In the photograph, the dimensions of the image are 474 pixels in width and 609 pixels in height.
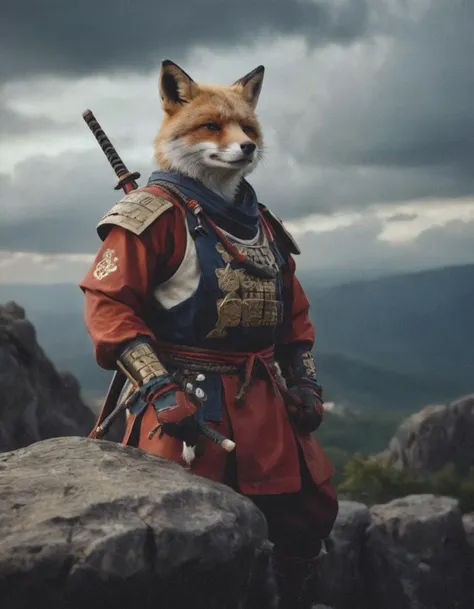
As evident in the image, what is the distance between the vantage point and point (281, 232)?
461 centimetres

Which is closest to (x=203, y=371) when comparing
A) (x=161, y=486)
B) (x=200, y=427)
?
(x=200, y=427)

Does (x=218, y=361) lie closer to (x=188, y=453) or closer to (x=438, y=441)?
(x=188, y=453)

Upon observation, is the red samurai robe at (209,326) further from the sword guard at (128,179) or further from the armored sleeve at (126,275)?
the sword guard at (128,179)

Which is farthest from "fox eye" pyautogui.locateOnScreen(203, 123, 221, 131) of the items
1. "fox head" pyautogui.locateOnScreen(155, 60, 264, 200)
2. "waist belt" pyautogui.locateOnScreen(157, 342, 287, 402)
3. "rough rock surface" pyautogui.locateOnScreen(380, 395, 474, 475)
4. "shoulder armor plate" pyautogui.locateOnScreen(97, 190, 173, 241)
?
"rough rock surface" pyautogui.locateOnScreen(380, 395, 474, 475)

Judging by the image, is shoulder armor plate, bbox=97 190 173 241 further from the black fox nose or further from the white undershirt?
the black fox nose

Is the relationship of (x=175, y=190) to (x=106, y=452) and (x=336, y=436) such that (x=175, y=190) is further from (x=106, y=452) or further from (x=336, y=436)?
(x=336, y=436)

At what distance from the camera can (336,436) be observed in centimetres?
1065

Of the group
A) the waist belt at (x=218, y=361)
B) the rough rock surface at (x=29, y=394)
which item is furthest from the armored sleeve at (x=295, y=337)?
the rough rock surface at (x=29, y=394)

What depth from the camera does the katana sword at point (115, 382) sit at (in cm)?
369

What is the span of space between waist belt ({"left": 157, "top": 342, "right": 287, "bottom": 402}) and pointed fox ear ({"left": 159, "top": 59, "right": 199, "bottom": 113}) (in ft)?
3.42

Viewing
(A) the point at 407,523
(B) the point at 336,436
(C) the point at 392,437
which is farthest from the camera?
(B) the point at 336,436

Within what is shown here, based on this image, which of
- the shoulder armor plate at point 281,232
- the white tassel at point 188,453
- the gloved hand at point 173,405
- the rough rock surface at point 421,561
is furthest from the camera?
the rough rock surface at point 421,561

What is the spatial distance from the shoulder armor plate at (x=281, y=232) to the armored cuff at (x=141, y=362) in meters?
1.10

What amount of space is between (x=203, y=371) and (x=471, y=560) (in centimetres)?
290
